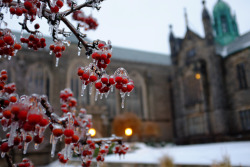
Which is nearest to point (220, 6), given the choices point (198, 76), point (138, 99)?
point (198, 76)

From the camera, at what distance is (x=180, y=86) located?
79.3 feet

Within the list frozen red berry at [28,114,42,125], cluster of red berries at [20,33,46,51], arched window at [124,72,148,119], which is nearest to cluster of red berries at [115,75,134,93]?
frozen red berry at [28,114,42,125]

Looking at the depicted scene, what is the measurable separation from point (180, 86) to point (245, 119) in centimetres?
771

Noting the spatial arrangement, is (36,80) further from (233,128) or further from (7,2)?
(7,2)

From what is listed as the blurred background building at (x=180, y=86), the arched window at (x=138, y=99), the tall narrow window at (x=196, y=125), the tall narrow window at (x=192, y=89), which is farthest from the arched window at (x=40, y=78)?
the tall narrow window at (x=196, y=125)

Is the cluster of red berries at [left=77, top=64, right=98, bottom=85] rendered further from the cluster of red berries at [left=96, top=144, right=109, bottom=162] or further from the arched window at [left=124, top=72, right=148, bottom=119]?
the arched window at [left=124, top=72, right=148, bottom=119]

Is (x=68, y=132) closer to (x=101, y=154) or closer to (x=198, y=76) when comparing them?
(x=101, y=154)

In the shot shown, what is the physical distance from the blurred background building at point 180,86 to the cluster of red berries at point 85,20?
14.0m

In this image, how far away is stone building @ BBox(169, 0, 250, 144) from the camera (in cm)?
1841

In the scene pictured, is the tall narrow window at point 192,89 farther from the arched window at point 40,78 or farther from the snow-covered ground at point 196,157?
the arched window at point 40,78

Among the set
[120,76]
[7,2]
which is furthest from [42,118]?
[7,2]

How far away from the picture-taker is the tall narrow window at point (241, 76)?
60.2 ft

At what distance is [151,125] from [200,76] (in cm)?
894

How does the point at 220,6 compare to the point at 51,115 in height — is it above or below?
above
